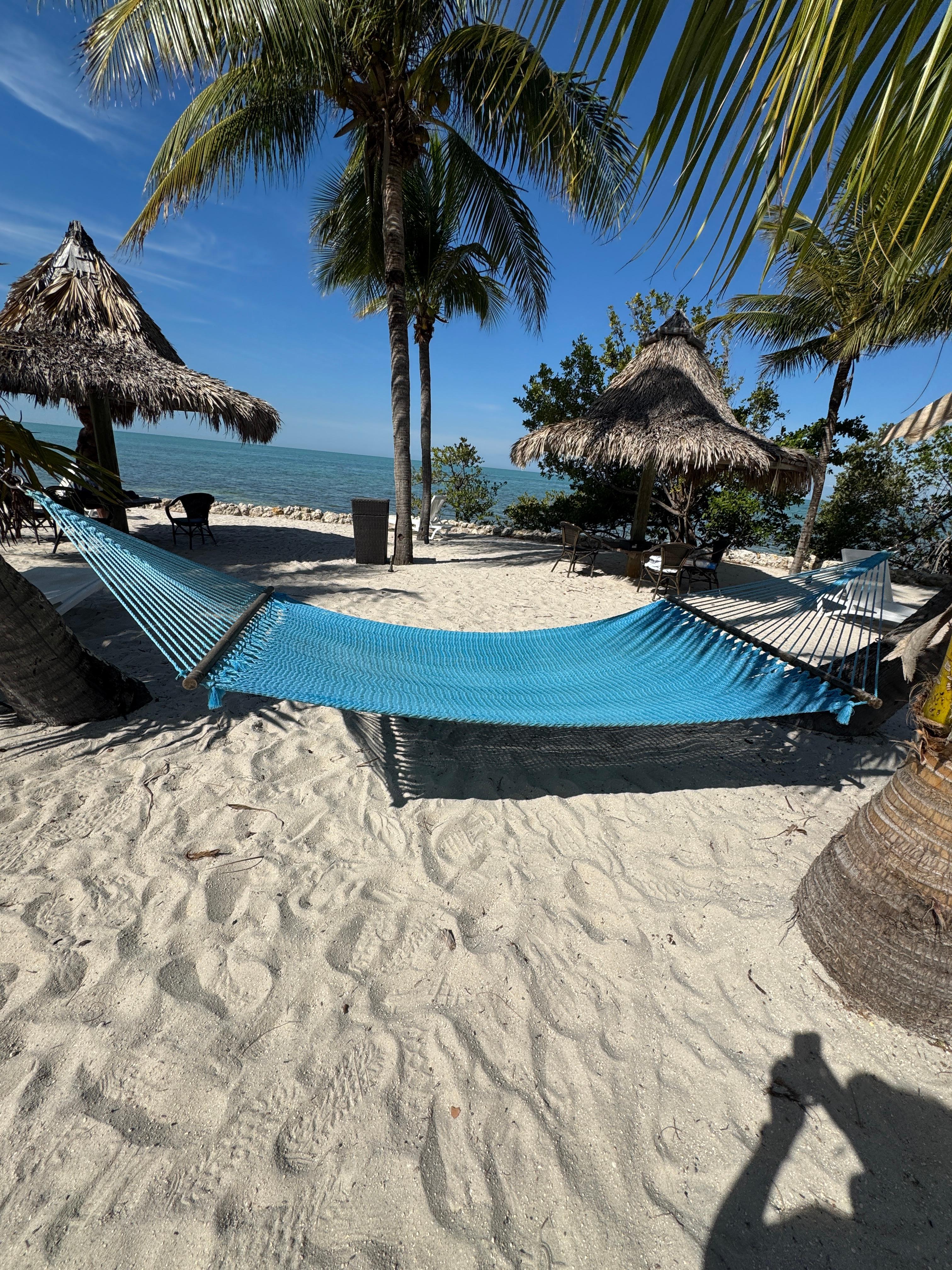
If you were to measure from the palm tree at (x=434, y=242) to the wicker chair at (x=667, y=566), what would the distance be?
4022 mm

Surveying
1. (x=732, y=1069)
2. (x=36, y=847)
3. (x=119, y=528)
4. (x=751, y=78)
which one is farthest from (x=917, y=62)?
(x=119, y=528)

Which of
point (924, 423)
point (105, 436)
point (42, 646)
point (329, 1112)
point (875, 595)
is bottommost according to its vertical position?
point (329, 1112)

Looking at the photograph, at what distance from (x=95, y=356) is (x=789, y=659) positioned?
7.21 meters

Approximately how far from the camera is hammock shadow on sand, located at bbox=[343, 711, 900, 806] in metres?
2.39

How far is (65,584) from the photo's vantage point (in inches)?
153

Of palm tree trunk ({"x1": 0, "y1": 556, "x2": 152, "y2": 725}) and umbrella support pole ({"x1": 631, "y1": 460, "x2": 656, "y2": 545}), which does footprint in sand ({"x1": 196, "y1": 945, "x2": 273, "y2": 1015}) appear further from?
umbrella support pole ({"x1": 631, "y1": 460, "x2": 656, "y2": 545})

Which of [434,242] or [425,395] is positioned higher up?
[434,242]

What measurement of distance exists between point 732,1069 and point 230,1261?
112 cm

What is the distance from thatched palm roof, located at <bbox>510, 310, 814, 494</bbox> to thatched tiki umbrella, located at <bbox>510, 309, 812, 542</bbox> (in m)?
0.01

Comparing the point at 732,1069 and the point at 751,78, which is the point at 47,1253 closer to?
the point at 732,1069

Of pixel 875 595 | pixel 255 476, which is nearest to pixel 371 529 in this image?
pixel 875 595

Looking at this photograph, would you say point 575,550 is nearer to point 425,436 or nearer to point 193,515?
point 425,436

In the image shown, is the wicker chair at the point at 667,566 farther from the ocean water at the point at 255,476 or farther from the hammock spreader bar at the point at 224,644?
the ocean water at the point at 255,476

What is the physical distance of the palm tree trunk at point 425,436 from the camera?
864 centimetres
